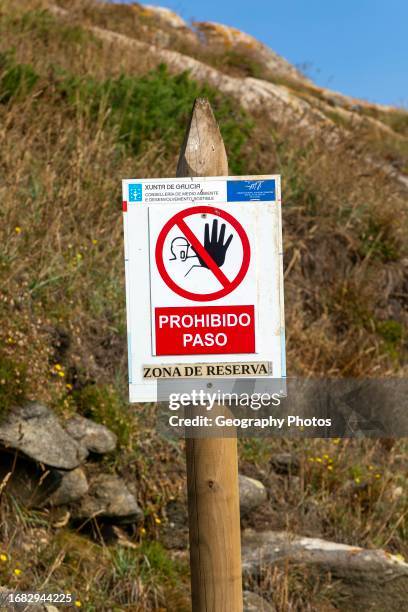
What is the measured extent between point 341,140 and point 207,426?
722 cm

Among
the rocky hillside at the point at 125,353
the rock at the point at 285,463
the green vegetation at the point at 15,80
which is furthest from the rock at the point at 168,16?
the rock at the point at 285,463

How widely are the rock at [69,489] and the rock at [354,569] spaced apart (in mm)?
1014

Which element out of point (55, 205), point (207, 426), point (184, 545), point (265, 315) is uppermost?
point (55, 205)

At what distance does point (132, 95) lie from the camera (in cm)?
783

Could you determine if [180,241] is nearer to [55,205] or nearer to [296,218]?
[55,205]

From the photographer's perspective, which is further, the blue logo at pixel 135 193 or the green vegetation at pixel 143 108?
the green vegetation at pixel 143 108

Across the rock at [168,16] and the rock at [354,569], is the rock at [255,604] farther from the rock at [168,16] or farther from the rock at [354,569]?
the rock at [168,16]

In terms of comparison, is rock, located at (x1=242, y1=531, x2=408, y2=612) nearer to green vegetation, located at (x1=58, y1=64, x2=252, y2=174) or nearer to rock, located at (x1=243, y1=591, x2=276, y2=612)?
rock, located at (x1=243, y1=591, x2=276, y2=612)

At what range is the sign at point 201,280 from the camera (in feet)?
8.13

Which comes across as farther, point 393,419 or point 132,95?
point 132,95

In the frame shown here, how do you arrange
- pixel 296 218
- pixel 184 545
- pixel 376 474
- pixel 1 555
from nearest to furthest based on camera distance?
pixel 1 555 → pixel 184 545 → pixel 376 474 → pixel 296 218

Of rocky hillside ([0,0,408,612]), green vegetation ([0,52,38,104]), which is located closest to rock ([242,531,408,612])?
rocky hillside ([0,0,408,612])

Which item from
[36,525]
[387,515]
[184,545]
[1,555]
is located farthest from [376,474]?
[1,555]

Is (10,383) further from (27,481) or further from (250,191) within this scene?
(250,191)
